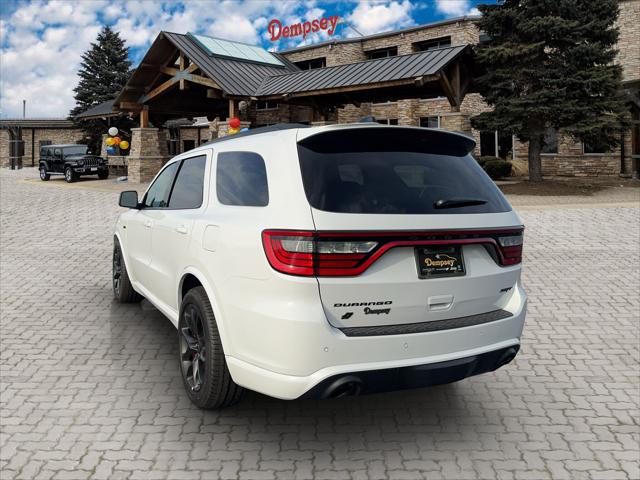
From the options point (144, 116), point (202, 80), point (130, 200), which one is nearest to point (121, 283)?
point (130, 200)

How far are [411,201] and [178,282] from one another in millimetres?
1957

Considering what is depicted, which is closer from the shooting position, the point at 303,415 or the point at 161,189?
the point at 303,415

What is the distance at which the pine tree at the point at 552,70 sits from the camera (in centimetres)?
2041

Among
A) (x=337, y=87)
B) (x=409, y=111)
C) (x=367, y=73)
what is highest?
(x=409, y=111)

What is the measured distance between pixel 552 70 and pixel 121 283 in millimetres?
18902

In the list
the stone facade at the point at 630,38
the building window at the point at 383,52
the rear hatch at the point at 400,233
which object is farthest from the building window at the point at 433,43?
the rear hatch at the point at 400,233

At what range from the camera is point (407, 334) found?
10.8 feet

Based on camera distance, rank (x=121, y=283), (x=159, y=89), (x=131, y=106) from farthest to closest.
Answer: (x=131, y=106)
(x=159, y=89)
(x=121, y=283)

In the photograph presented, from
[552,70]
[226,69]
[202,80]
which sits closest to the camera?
[552,70]

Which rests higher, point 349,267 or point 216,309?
point 349,267

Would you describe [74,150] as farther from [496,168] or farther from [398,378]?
[398,378]

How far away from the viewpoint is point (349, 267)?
10.3 feet

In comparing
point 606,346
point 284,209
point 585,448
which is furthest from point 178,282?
point 606,346

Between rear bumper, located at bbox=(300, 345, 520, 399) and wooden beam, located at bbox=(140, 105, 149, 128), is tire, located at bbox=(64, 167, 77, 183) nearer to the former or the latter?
wooden beam, located at bbox=(140, 105, 149, 128)
